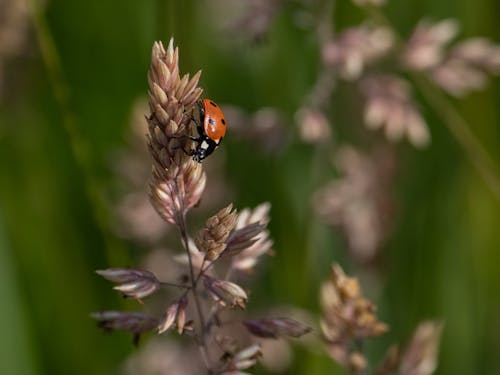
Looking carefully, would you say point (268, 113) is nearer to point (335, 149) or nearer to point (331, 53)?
point (331, 53)

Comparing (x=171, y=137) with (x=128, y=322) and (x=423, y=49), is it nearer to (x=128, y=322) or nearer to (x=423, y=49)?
(x=128, y=322)

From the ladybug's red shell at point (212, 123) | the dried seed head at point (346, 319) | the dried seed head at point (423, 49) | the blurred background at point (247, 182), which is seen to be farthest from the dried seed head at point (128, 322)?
the dried seed head at point (423, 49)

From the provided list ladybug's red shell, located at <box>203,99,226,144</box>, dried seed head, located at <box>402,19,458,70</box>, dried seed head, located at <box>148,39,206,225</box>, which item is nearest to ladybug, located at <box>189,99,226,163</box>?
ladybug's red shell, located at <box>203,99,226,144</box>

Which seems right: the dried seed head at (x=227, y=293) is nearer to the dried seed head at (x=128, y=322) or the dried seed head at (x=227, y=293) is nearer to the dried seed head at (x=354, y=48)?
the dried seed head at (x=128, y=322)

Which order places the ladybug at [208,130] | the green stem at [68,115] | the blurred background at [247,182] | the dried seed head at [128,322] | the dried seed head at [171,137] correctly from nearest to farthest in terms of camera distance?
the dried seed head at [171,137] → the dried seed head at [128,322] → the ladybug at [208,130] → the green stem at [68,115] → the blurred background at [247,182]

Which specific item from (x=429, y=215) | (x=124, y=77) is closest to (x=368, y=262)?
(x=429, y=215)

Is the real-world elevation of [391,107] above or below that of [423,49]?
below

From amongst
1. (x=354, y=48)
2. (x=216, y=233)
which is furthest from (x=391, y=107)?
(x=216, y=233)
